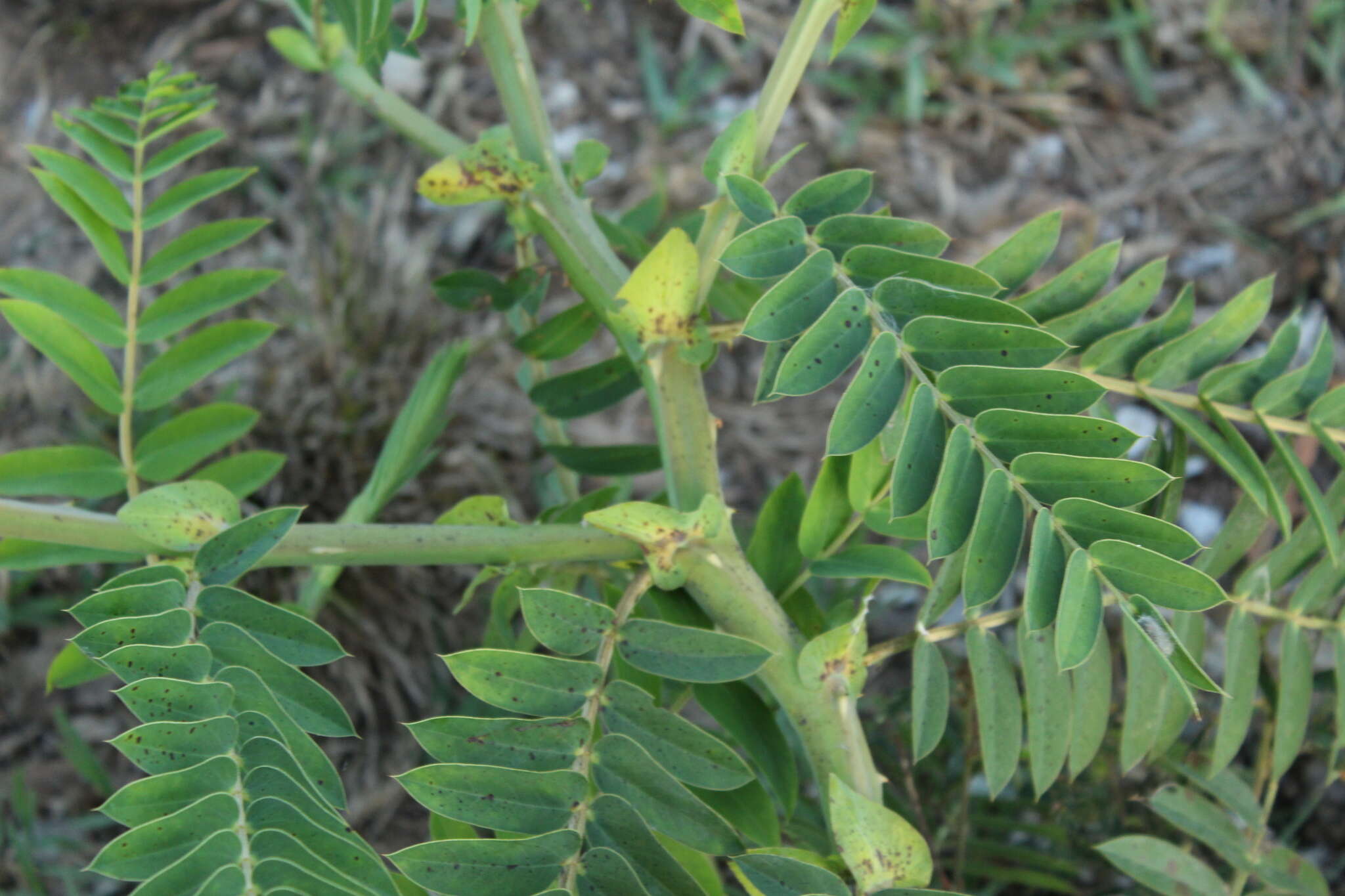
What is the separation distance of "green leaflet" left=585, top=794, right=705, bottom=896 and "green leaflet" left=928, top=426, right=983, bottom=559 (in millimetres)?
218

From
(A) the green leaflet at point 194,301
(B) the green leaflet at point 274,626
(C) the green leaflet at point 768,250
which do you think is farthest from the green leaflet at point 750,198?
(A) the green leaflet at point 194,301

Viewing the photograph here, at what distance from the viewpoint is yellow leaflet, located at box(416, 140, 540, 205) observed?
708mm

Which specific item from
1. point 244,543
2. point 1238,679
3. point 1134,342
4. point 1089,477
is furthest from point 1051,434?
point 244,543

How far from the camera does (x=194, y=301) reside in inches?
34.6

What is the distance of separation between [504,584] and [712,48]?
1583mm

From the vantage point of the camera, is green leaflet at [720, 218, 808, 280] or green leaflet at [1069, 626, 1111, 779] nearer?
green leaflet at [720, 218, 808, 280]

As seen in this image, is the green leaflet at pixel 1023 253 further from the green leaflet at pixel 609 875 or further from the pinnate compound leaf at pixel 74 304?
the pinnate compound leaf at pixel 74 304

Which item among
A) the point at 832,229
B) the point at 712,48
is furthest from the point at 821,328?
the point at 712,48

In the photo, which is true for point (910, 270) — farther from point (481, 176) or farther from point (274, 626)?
point (274, 626)

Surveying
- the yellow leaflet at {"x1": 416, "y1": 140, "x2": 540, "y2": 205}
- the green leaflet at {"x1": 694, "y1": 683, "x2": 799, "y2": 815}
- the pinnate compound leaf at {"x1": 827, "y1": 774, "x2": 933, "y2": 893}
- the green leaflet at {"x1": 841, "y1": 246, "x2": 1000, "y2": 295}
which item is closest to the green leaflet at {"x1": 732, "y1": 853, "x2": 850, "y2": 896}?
the pinnate compound leaf at {"x1": 827, "y1": 774, "x2": 933, "y2": 893}

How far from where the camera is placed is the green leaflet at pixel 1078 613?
21.4 inches

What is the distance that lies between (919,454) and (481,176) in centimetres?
35

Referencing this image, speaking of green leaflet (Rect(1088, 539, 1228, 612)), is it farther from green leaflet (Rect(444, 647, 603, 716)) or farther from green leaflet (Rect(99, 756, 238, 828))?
green leaflet (Rect(99, 756, 238, 828))

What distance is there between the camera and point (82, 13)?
78.1 inches
